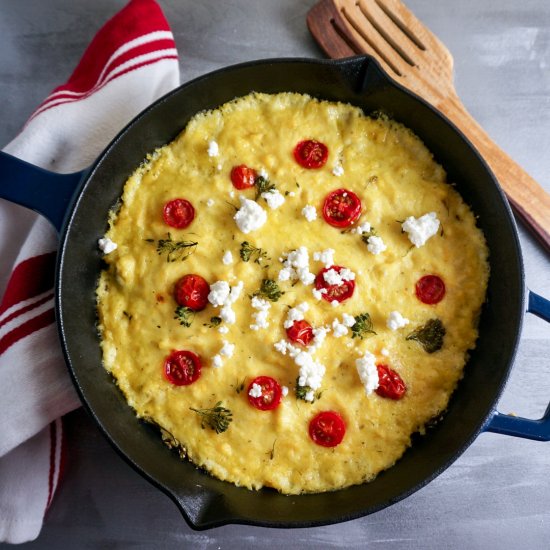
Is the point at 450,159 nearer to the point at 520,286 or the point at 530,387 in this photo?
the point at 520,286

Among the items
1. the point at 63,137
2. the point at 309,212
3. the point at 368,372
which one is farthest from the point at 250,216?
the point at 63,137

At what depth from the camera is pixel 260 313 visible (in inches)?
116

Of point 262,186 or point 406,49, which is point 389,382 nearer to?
point 262,186

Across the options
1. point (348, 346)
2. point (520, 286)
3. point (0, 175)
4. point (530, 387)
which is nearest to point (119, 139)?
point (0, 175)

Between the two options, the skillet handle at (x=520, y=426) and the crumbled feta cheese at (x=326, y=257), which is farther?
the crumbled feta cheese at (x=326, y=257)

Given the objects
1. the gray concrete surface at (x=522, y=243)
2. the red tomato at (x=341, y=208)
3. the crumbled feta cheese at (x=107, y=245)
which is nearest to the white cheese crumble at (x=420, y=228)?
the red tomato at (x=341, y=208)

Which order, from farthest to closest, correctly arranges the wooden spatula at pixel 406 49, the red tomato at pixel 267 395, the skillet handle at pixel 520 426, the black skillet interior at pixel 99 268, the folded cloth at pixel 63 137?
the wooden spatula at pixel 406 49 < the folded cloth at pixel 63 137 < the red tomato at pixel 267 395 < the black skillet interior at pixel 99 268 < the skillet handle at pixel 520 426

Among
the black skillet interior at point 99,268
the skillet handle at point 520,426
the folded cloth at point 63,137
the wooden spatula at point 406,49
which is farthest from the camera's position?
the wooden spatula at point 406,49

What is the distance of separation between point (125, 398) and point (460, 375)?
167 centimetres

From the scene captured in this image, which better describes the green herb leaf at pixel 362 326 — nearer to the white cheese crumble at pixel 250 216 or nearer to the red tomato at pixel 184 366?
the white cheese crumble at pixel 250 216

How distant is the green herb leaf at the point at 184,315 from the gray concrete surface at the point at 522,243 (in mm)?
932

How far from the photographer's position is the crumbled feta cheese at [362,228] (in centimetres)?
298

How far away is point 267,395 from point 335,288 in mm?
603

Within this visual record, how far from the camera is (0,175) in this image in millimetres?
2785
